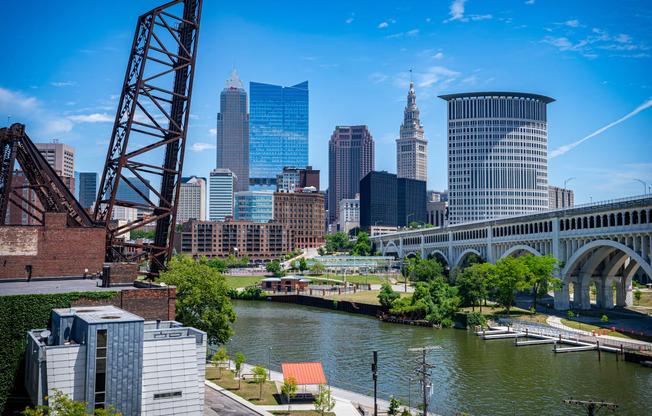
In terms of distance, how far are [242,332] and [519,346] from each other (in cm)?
3653

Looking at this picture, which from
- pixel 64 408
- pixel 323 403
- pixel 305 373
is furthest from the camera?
pixel 305 373

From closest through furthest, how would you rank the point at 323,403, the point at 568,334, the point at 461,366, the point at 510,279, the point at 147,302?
the point at 147,302 → the point at 323,403 → the point at 461,366 → the point at 568,334 → the point at 510,279

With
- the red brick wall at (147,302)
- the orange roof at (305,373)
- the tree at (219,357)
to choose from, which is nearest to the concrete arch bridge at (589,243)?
the orange roof at (305,373)

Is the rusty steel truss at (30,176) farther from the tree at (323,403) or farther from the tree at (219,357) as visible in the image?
the tree at (323,403)

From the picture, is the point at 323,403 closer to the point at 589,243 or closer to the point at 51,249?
the point at 51,249

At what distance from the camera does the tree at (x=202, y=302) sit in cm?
5053

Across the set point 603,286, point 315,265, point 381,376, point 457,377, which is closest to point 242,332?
point 381,376

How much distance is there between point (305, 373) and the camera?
1724 inches

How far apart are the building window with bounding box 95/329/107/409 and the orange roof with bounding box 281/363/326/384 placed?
55.9 ft

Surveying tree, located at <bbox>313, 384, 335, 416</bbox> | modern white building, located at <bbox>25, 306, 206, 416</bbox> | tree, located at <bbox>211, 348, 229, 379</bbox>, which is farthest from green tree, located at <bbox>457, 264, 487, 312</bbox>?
modern white building, located at <bbox>25, 306, 206, 416</bbox>

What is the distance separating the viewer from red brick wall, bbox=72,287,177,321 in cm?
3719

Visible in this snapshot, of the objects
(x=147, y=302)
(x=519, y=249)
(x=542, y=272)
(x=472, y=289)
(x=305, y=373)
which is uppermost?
(x=519, y=249)

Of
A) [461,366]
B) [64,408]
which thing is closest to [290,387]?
[64,408]

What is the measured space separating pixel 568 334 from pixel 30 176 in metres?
63.3
